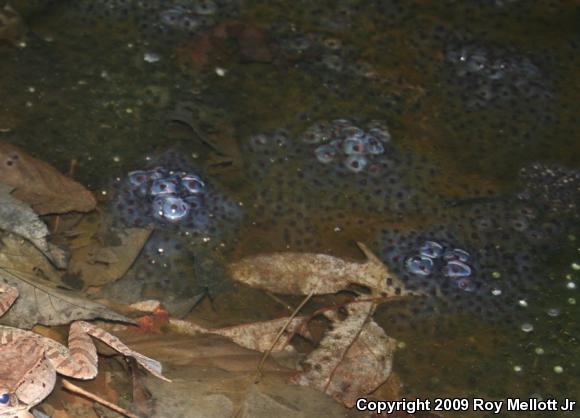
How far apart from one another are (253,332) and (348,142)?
91 centimetres

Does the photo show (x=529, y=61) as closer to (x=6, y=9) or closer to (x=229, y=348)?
(x=229, y=348)

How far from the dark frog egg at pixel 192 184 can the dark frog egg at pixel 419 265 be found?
766mm

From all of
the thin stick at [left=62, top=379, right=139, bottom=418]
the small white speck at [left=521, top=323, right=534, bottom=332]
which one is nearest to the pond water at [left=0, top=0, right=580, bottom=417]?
the small white speck at [left=521, top=323, right=534, bottom=332]

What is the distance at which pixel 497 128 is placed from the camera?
362 centimetres

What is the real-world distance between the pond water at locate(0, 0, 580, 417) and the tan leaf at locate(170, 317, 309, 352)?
0.22ft

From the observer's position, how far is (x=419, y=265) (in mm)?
3180

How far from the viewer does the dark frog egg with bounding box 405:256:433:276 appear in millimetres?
3168

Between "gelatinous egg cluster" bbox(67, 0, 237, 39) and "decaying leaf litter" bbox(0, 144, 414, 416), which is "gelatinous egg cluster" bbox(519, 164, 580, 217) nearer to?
"decaying leaf litter" bbox(0, 144, 414, 416)

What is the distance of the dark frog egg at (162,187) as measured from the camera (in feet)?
10.8

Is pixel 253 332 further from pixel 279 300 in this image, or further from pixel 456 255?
pixel 456 255

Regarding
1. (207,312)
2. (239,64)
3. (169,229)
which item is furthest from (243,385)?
(239,64)

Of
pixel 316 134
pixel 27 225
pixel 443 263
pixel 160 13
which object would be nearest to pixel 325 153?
pixel 316 134

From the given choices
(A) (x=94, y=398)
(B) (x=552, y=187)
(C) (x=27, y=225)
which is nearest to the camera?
(A) (x=94, y=398)

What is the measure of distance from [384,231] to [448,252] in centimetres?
23
